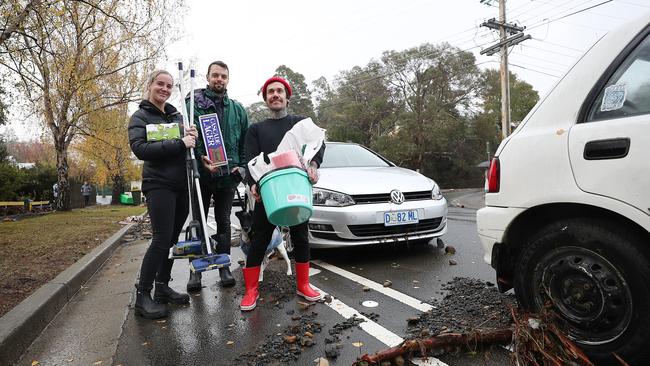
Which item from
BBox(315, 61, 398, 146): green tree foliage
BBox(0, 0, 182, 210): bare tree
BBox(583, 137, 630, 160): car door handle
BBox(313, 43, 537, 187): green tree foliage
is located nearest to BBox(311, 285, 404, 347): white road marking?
BBox(583, 137, 630, 160): car door handle

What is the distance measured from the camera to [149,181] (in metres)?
3.07

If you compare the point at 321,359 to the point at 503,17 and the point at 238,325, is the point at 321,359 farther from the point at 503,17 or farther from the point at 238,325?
the point at 503,17

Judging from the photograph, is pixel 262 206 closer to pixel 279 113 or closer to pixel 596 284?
pixel 279 113

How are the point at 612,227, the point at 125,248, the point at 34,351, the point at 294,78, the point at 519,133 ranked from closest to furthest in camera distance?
the point at 612,227 < the point at 519,133 < the point at 34,351 < the point at 125,248 < the point at 294,78

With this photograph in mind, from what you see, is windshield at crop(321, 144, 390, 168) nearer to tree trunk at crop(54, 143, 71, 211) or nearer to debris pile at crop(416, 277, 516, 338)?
debris pile at crop(416, 277, 516, 338)

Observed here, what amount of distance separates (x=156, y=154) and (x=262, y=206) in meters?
0.88

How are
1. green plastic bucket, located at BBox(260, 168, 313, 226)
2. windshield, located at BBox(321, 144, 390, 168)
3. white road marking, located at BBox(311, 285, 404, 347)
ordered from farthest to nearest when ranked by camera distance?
windshield, located at BBox(321, 144, 390, 168)
green plastic bucket, located at BBox(260, 168, 313, 226)
white road marking, located at BBox(311, 285, 404, 347)

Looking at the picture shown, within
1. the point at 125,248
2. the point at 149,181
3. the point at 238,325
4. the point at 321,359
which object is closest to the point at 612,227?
the point at 321,359

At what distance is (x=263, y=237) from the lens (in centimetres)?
317

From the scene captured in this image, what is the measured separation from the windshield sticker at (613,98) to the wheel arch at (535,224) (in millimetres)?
487

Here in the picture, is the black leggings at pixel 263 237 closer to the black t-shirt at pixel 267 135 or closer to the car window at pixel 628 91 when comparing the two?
the black t-shirt at pixel 267 135

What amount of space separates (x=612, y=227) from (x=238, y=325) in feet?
7.63

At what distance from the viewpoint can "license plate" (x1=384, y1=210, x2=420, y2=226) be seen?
404 centimetres

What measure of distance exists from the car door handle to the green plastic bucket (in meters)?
1.60
